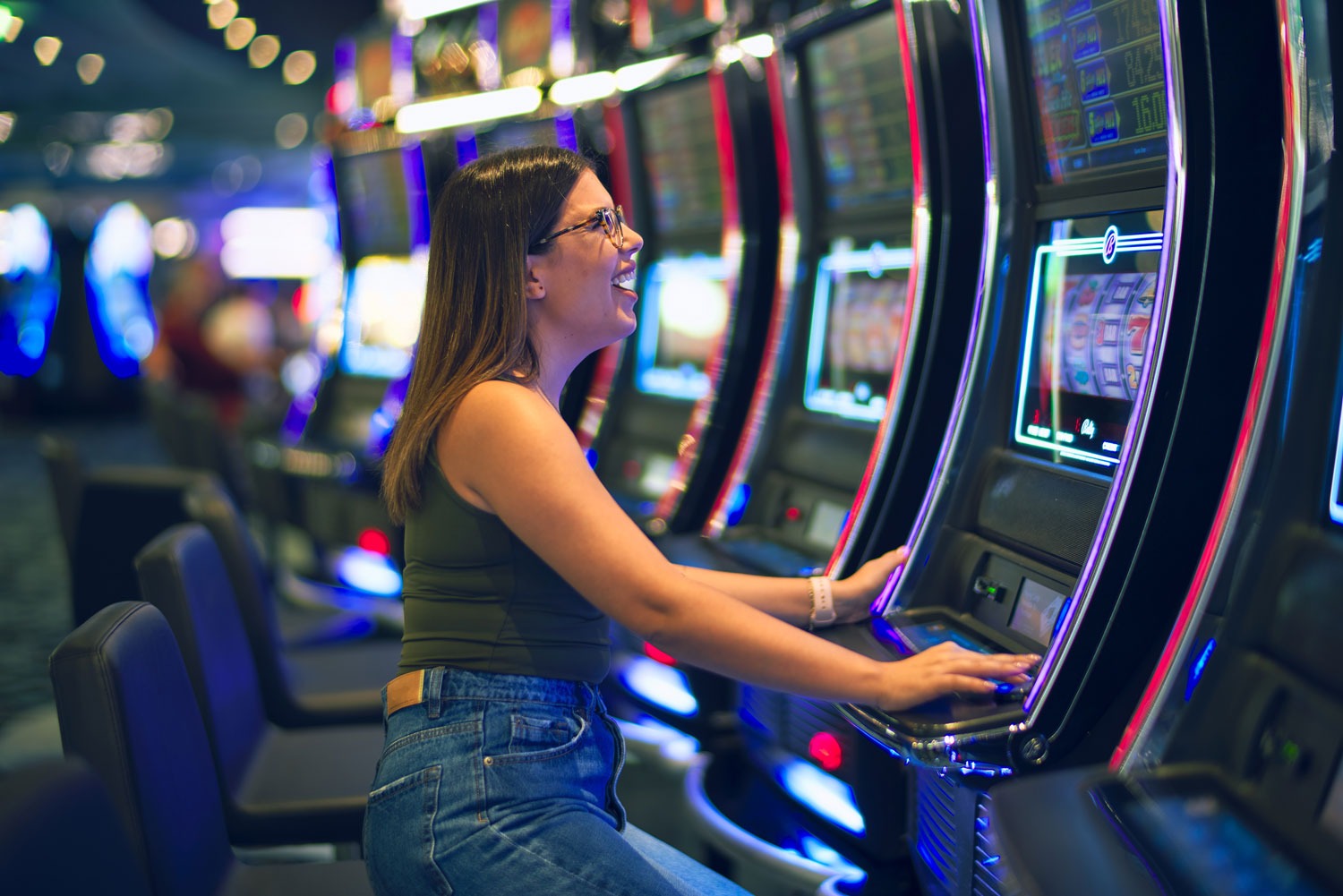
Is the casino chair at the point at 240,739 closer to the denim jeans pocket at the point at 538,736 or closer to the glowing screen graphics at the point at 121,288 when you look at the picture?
the denim jeans pocket at the point at 538,736

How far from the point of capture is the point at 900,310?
2221mm

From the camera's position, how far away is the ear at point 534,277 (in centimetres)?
140

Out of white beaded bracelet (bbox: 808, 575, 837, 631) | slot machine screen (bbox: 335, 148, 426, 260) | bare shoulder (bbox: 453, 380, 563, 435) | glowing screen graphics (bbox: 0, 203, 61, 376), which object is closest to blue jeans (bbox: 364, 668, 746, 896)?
bare shoulder (bbox: 453, 380, 563, 435)

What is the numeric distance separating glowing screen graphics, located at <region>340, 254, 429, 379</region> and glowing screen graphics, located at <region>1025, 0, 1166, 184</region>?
2991 millimetres

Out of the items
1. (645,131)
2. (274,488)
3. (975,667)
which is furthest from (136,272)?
(975,667)

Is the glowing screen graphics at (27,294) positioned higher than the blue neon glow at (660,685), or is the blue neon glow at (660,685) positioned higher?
the glowing screen graphics at (27,294)

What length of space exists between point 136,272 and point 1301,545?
46.9 feet

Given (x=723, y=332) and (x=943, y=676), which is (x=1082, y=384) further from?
(x=723, y=332)

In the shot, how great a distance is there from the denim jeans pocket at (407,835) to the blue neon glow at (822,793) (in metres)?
0.91

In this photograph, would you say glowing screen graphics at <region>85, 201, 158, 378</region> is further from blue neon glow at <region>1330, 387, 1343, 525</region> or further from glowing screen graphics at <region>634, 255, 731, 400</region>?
blue neon glow at <region>1330, 387, 1343, 525</region>

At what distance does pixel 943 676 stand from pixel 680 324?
198cm

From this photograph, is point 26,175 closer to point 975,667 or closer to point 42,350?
point 42,350

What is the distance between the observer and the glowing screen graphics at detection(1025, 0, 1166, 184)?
56.8 inches

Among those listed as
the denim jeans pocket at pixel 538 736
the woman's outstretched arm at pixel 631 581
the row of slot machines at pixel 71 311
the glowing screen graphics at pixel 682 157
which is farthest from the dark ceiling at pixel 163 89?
the denim jeans pocket at pixel 538 736
